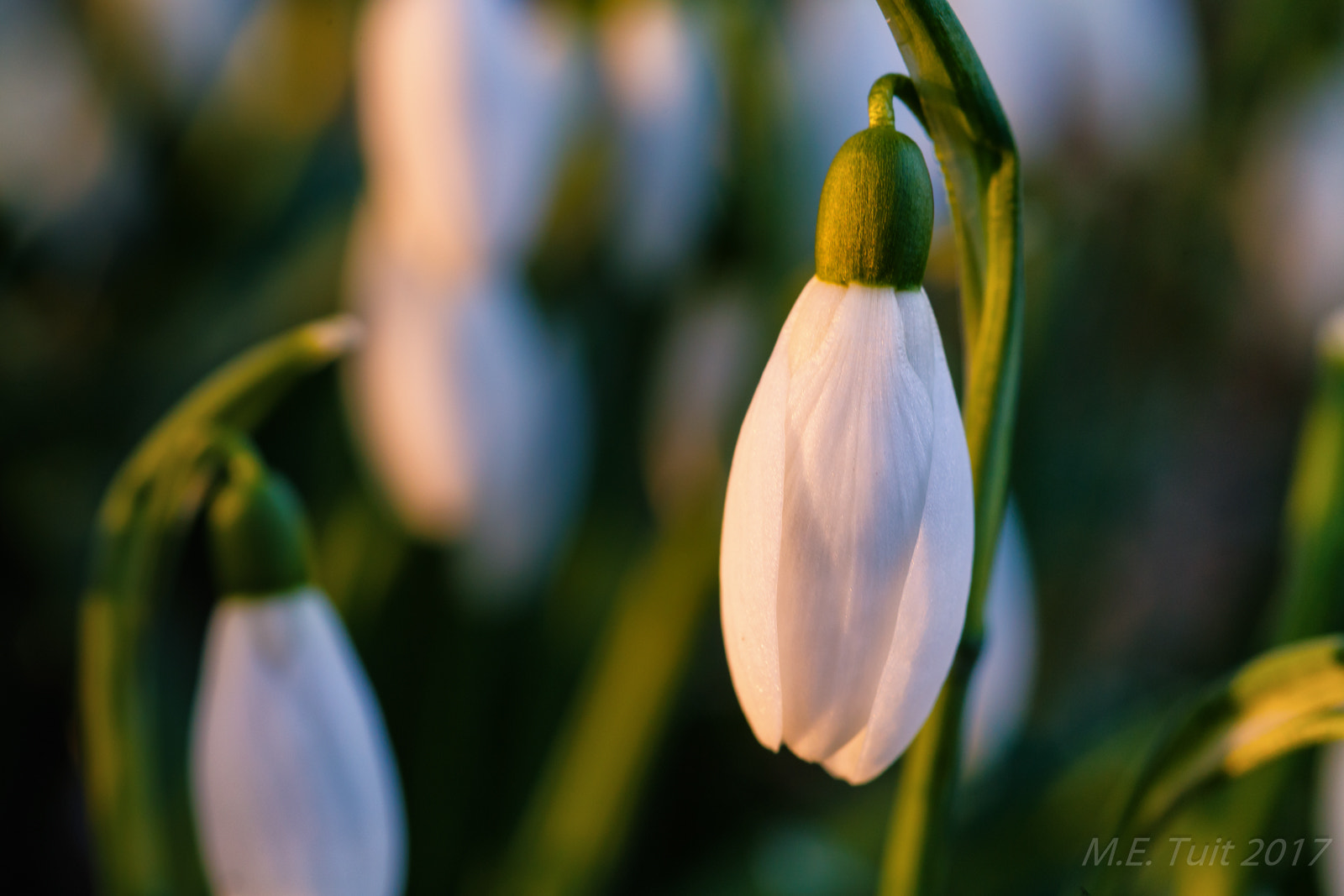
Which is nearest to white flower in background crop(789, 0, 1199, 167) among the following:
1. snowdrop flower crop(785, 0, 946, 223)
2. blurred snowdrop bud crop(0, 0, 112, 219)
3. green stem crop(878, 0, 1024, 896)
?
snowdrop flower crop(785, 0, 946, 223)

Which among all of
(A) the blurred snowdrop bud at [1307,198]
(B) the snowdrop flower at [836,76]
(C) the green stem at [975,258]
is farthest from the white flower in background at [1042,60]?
(C) the green stem at [975,258]

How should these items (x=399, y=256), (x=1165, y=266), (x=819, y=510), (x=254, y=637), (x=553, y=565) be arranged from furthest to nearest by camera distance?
(x=1165, y=266) → (x=553, y=565) → (x=399, y=256) → (x=254, y=637) → (x=819, y=510)

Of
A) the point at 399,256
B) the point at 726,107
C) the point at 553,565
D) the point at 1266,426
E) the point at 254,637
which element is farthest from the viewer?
the point at 1266,426

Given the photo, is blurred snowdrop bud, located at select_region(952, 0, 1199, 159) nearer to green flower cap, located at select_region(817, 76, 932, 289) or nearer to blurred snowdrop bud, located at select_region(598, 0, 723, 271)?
blurred snowdrop bud, located at select_region(598, 0, 723, 271)

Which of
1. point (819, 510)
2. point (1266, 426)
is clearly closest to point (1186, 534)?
point (1266, 426)

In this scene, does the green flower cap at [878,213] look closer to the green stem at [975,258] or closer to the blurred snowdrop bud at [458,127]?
the green stem at [975,258]

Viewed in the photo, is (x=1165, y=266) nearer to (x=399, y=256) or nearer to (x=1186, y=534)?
(x=1186, y=534)
